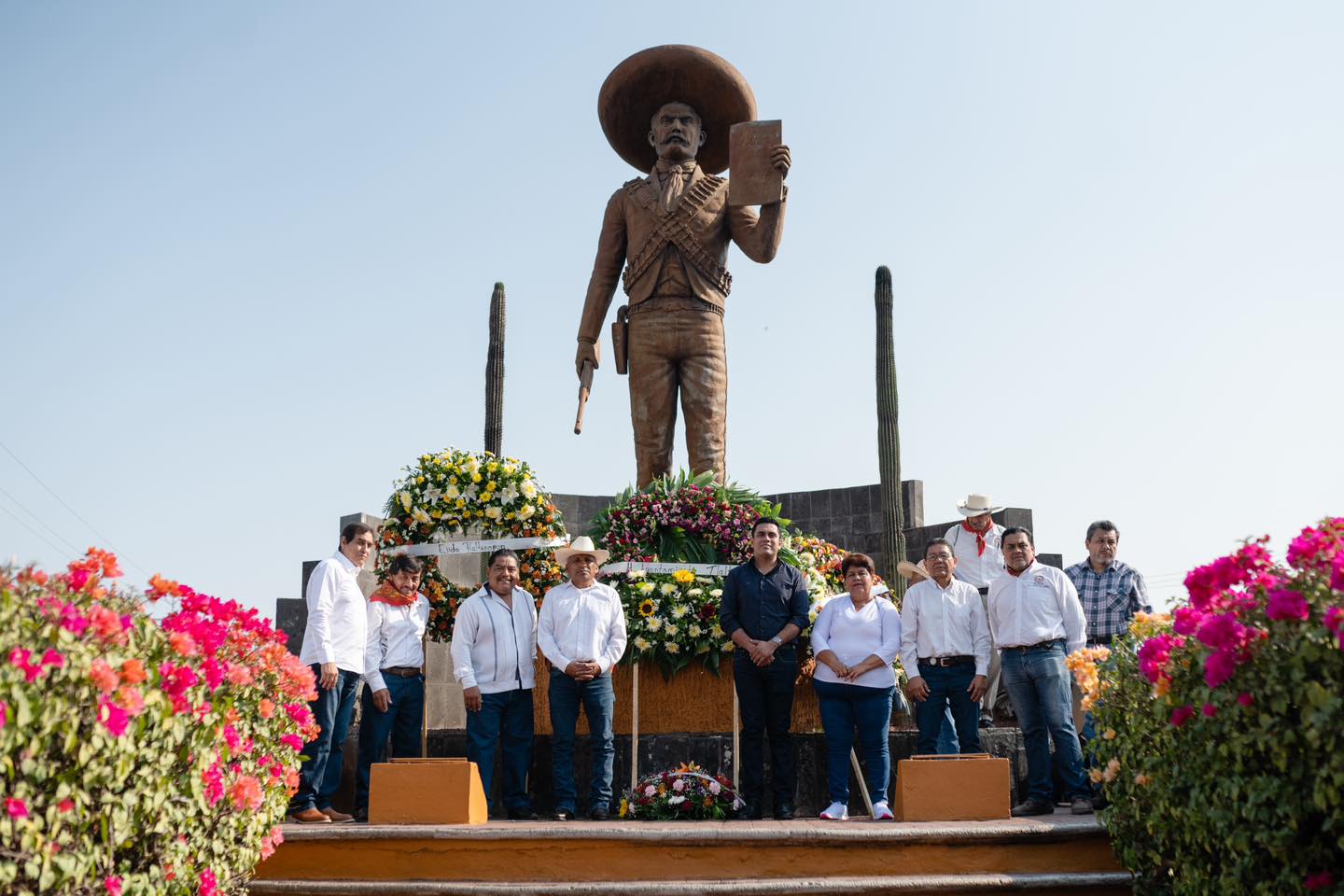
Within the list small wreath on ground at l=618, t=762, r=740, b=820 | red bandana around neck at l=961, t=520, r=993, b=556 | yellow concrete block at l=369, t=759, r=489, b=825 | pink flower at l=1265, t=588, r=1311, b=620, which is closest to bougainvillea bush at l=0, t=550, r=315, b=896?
yellow concrete block at l=369, t=759, r=489, b=825

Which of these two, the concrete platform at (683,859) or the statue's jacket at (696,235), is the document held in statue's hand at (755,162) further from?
the concrete platform at (683,859)

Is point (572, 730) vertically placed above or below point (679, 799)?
above

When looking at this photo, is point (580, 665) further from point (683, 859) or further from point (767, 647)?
point (683, 859)

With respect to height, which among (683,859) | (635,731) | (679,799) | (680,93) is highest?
(680,93)

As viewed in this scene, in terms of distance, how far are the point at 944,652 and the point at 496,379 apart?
11.0 m

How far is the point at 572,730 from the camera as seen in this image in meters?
7.29

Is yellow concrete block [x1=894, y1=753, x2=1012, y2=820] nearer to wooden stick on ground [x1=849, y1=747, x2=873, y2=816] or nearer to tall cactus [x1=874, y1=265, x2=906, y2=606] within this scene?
wooden stick on ground [x1=849, y1=747, x2=873, y2=816]

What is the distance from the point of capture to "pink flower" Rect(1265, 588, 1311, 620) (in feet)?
12.5

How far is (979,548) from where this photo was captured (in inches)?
384

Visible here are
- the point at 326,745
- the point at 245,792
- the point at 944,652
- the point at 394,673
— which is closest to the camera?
the point at 245,792

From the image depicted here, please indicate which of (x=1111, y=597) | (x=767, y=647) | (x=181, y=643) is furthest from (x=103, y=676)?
(x=1111, y=597)

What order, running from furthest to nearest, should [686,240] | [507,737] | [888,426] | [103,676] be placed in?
1. [888,426]
2. [686,240]
3. [507,737]
4. [103,676]

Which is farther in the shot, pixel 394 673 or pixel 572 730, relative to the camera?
pixel 394 673

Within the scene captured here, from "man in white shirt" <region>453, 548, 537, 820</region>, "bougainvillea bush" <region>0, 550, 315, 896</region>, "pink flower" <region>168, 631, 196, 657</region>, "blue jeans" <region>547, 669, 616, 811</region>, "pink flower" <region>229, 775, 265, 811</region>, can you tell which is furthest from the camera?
"man in white shirt" <region>453, 548, 537, 820</region>
